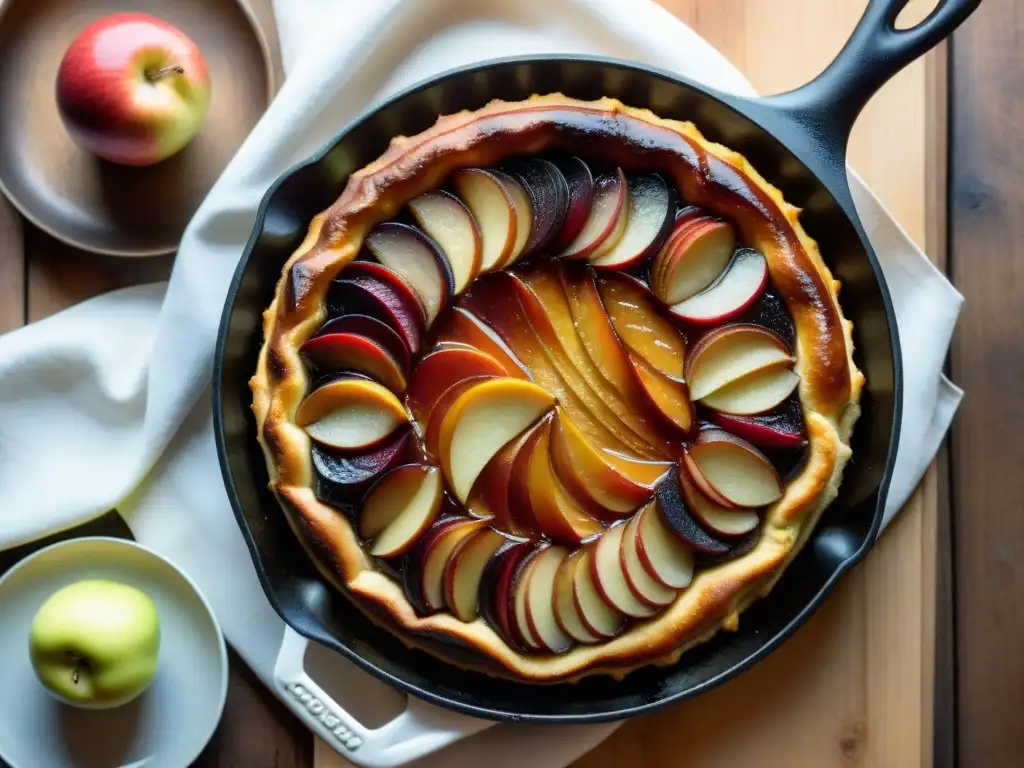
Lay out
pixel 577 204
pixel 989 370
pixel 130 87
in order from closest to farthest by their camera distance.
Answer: pixel 577 204
pixel 130 87
pixel 989 370

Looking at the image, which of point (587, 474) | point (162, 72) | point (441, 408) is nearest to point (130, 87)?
point (162, 72)

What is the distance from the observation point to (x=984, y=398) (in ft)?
8.58

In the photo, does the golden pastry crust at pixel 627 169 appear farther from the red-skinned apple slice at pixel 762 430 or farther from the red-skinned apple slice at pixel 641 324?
the red-skinned apple slice at pixel 641 324

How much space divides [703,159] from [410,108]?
2.22 feet

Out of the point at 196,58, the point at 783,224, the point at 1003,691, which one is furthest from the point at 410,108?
the point at 1003,691

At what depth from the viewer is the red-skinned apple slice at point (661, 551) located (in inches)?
86.0

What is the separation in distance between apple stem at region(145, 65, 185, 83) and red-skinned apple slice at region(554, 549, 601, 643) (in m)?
1.47

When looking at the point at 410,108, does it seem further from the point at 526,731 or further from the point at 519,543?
the point at 526,731

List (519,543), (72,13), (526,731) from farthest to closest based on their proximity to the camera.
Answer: (72,13)
(526,731)
(519,543)

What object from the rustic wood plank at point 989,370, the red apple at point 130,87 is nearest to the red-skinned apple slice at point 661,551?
the rustic wood plank at point 989,370

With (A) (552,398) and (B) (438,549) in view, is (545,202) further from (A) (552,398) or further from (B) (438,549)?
(B) (438,549)

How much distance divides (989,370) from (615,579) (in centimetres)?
118

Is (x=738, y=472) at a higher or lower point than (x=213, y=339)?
higher

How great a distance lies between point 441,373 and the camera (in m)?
2.26
